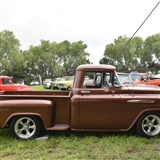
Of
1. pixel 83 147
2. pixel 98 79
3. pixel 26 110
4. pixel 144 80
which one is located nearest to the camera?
pixel 83 147

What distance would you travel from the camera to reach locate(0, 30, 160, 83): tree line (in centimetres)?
4953

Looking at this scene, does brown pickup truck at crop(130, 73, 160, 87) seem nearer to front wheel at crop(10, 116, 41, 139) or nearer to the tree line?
front wheel at crop(10, 116, 41, 139)

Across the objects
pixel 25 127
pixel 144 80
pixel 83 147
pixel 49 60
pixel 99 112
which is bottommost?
pixel 83 147

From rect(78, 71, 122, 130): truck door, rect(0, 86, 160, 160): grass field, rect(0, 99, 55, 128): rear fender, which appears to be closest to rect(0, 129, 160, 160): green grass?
rect(0, 86, 160, 160): grass field

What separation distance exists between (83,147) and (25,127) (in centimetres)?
149

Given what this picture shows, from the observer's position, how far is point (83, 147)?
151 inches

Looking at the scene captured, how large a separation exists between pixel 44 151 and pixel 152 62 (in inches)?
2196

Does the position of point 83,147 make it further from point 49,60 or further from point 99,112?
point 49,60

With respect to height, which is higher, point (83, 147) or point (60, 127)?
point (60, 127)

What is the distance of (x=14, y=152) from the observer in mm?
3686

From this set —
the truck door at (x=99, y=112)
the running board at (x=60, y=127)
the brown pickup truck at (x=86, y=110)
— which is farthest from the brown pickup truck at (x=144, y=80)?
the running board at (x=60, y=127)

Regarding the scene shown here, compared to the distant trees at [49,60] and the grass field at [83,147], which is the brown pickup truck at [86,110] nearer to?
the grass field at [83,147]

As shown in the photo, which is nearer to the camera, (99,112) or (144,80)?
(99,112)

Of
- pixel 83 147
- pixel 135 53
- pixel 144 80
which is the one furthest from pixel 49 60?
pixel 83 147
